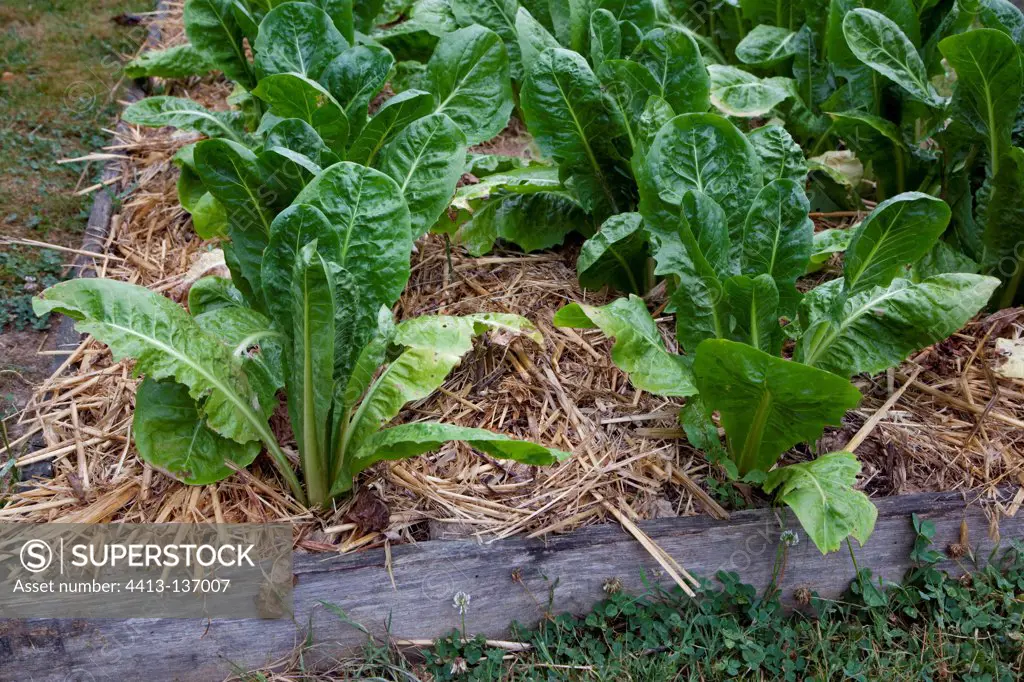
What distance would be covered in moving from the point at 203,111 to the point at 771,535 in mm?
2059

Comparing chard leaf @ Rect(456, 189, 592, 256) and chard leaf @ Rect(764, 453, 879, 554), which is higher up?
chard leaf @ Rect(456, 189, 592, 256)

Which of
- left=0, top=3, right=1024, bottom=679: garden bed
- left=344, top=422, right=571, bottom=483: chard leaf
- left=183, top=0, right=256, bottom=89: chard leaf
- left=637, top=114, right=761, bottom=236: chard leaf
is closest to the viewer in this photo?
left=344, top=422, right=571, bottom=483: chard leaf

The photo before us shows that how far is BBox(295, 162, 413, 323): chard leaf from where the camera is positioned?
6.42 ft

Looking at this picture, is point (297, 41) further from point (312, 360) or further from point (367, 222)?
point (312, 360)

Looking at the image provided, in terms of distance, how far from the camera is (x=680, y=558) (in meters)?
1.96

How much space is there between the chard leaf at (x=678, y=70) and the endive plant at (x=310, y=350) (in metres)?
0.81

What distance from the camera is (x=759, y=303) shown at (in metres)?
1.96

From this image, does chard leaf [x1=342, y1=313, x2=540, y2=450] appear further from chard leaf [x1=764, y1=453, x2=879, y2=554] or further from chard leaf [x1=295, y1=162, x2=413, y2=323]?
chard leaf [x1=764, y1=453, x2=879, y2=554]

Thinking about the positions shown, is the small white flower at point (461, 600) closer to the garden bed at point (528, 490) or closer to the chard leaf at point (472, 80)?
the garden bed at point (528, 490)

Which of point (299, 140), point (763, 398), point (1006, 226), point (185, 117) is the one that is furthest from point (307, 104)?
point (1006, 226)

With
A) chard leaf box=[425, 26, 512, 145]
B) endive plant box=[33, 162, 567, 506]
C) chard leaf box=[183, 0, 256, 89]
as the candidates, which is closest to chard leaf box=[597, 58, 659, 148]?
chard leaf box=[425, 26, 512, 145]

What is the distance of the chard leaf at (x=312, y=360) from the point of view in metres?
1.75

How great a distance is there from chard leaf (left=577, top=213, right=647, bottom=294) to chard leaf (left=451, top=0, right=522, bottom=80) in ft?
2.66

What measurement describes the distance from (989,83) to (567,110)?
3.56 feet
